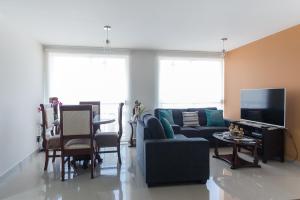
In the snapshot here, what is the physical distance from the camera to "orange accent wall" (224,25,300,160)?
4086mm

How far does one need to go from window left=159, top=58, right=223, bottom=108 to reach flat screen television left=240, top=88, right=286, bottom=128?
1453 millimetres

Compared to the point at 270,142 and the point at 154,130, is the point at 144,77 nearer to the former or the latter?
the point at 154,130

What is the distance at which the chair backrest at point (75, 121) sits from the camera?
11.0 feet

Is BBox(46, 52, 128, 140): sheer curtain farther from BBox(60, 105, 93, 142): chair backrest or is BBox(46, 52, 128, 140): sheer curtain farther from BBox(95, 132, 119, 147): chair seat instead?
BBox(60, 105, 93, 142): chair backrest

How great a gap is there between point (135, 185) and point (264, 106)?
2.96 m

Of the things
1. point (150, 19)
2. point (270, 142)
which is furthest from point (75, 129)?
point (270, 142)

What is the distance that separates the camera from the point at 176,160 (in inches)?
124

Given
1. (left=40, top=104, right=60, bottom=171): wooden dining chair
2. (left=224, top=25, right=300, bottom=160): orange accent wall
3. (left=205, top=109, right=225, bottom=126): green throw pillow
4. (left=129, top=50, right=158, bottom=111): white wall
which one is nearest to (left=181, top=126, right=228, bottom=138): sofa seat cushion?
(left=205, top=109, right=225, bottom=126): green throw pillow

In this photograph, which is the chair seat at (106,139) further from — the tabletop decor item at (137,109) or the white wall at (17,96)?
the tabletop decor item at (137,109)

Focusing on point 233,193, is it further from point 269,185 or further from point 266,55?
point 266,55

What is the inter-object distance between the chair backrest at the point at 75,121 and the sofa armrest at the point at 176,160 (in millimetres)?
964

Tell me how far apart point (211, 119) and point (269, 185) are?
266cm

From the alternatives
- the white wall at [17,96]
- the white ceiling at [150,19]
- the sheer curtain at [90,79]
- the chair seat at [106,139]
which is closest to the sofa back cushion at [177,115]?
the sheer curtain at [90,79]

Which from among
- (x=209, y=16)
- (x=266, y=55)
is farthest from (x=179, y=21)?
(x=266, y=55)
